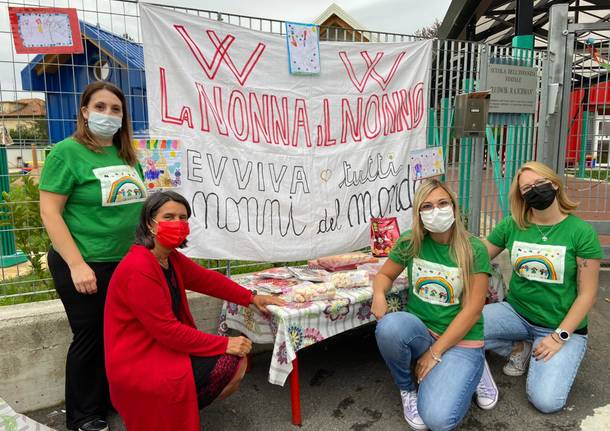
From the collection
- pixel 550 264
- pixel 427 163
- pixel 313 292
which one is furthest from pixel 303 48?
pixel 550 264

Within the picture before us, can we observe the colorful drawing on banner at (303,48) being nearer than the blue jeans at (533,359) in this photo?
No

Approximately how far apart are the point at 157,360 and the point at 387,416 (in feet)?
4.73

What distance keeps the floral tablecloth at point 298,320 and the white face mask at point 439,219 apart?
56cm

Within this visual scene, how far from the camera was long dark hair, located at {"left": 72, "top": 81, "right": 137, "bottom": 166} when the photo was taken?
249cm

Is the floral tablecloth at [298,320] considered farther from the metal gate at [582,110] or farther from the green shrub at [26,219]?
the metal gate at [582,110]

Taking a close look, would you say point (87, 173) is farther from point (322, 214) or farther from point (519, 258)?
point (519, 258)

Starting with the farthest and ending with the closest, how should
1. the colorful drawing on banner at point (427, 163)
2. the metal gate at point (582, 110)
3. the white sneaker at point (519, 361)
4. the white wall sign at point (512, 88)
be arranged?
1. the metal gate at point (582, 110)
2. the white wall sign at point (512, 88)
3. the colorful drawing on banner at point (427, 163)
4. the white sneaker at point (519, 361)

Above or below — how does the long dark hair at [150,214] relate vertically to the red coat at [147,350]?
above

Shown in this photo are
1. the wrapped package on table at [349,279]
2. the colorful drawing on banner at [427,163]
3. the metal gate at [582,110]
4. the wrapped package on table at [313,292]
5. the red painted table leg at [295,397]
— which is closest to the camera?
the red painted table leg at [295,397]

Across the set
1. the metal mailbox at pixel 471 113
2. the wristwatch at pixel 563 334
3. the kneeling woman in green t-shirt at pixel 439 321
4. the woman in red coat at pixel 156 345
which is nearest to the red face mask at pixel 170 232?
the woman in red coat at pixel 156 345

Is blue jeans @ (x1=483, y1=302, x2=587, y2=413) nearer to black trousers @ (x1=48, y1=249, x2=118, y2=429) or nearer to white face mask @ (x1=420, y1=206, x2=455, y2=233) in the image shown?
white face mask @ (x1=420, y1=206, x2=455, y2=233)

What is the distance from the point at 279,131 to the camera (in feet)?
11.5

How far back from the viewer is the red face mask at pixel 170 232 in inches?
90.7

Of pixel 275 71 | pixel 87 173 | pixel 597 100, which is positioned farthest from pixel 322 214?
pixel 597 100
